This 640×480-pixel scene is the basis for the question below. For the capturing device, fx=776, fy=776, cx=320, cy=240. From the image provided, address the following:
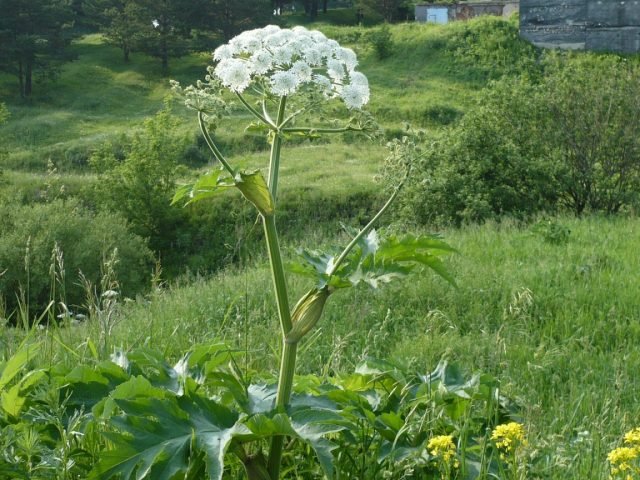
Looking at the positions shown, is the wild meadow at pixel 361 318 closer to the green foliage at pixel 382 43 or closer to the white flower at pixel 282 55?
the white flower at pixel 282 55

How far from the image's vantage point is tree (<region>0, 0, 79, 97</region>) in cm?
4425

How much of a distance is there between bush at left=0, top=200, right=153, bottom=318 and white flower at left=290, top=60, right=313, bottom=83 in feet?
53.3

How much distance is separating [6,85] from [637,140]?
40.7 meters

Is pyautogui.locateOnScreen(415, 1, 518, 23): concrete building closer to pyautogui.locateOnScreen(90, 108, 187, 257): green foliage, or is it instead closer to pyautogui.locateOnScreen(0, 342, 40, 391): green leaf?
pyautogui.locateOnScreen(90, 108, 187, 257): green foliage

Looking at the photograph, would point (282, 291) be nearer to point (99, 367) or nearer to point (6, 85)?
point (99, 367)

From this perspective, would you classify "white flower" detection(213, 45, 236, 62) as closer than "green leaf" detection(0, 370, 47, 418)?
No

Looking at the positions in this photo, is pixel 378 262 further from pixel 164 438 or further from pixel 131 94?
pixel 131 94

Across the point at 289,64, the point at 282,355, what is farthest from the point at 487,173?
the point at 282,355

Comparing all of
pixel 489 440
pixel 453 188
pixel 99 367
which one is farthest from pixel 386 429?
pixel 453 188

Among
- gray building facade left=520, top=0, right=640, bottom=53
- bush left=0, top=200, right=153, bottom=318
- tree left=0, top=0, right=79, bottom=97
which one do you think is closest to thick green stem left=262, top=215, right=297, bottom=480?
bush left=0, top=200, right=153, bottom=318

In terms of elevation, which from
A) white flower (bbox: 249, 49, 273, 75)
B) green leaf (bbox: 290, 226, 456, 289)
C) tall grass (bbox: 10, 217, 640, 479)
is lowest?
tall grass (bbox: 10, 217, 640, 479)

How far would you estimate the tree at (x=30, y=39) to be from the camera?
44.2 metres

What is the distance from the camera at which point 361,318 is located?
19.6 feet

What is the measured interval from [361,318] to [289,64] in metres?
3.22
